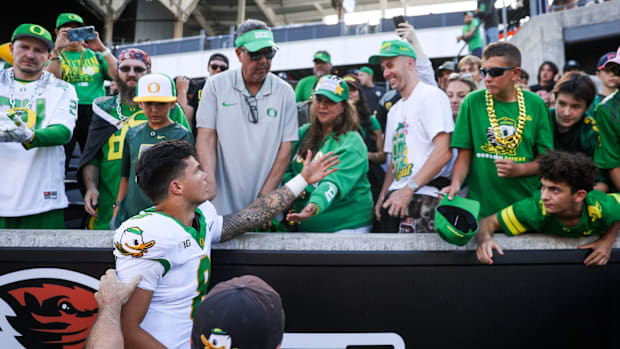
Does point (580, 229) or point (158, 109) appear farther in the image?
point (158, 109)

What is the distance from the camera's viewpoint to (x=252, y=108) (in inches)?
121

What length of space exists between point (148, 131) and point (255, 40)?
101 centimetres

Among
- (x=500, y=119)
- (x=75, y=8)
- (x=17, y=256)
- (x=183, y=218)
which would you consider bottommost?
(x=17, y=256)

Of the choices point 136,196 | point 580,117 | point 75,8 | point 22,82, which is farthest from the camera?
point 75,8

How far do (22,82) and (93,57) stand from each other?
1327 millimetres

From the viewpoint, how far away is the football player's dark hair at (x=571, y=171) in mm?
2379

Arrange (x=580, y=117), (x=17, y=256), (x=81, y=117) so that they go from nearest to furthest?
(x=17, y=256), (x=580, y=117), (x=81, y=117)

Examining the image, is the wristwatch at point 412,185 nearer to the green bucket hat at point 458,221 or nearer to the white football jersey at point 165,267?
the green bucket hat at point 458,221

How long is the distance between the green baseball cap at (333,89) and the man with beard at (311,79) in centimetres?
156

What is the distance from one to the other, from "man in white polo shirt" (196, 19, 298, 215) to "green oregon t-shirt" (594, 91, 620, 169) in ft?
7.05

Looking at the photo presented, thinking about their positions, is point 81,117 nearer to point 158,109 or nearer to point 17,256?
point 158,109

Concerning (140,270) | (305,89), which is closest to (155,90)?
(140,270)

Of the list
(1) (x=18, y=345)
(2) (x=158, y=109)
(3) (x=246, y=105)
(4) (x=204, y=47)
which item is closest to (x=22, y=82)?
(2) (x=158, y=109)

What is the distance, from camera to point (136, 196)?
2740 millimetres
